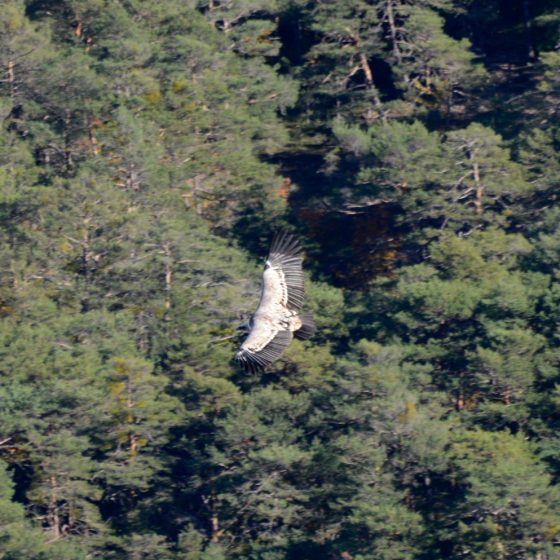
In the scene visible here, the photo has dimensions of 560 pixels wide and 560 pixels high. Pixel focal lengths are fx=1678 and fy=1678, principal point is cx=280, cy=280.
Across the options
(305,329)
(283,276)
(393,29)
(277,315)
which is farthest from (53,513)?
(393,29)

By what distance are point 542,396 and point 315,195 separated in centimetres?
1390

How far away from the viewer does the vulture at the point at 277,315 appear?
23.1 m

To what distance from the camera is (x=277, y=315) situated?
77.0ft

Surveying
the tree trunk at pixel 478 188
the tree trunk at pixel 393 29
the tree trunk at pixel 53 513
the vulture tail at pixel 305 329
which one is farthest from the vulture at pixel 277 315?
the tree trunk at pixel 393 29

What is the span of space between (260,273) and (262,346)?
16801 millimetres

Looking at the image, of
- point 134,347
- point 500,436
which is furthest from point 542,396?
point 134,347

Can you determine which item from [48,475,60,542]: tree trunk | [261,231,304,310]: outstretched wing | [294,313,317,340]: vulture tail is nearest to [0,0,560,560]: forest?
[48,475,60,542]: tree trunk

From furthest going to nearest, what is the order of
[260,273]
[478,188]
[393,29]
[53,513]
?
[393,29]
[478,188]
[260,273]
[53,513]

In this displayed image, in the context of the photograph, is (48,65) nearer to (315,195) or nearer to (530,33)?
(315,195)

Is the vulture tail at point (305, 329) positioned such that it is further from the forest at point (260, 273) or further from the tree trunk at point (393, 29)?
the tree trunk at point (393, 29)

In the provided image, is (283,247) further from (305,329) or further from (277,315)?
(305,329)

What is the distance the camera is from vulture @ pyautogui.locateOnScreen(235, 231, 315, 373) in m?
23.1

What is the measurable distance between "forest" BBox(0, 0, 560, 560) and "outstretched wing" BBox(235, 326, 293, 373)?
9.97 m

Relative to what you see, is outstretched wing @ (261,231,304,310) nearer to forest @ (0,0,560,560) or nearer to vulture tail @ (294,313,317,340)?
vulture tail @ (294,313,317,340)
